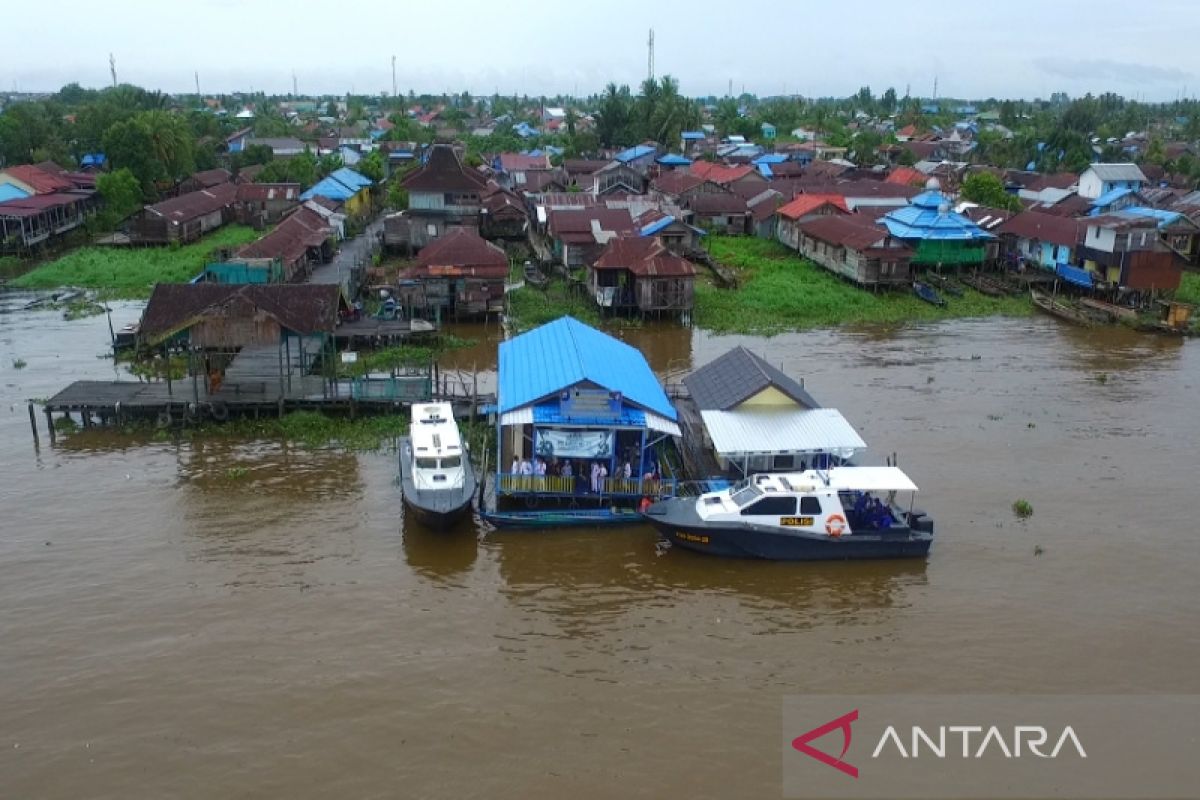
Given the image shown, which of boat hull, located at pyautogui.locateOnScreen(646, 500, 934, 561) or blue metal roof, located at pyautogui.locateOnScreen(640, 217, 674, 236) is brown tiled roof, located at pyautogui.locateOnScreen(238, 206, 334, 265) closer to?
blue metal roof, located at pyautogui.locateOnScreen(640, 217, 674, 236)

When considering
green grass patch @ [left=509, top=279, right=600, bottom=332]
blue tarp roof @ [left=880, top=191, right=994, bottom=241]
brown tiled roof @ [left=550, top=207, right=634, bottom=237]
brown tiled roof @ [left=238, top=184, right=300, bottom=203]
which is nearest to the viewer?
green grass patch @ [left=509, top=279, right=600, bottom=332]

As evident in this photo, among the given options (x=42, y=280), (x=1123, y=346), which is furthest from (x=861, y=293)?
(x=42, y=280)

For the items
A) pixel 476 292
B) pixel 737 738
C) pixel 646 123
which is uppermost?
pixel 646 123

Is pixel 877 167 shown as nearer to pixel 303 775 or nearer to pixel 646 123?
pixel 646 123

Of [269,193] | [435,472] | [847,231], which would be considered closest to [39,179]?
[269,193]

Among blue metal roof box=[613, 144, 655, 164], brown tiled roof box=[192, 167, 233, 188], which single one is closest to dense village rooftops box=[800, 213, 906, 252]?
blue metal roof box=[613, 144, 655, 164]

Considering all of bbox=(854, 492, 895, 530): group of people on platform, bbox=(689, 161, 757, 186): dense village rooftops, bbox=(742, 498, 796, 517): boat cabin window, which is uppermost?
bbox=(689, 161, 757, 186): dense village rooftops
